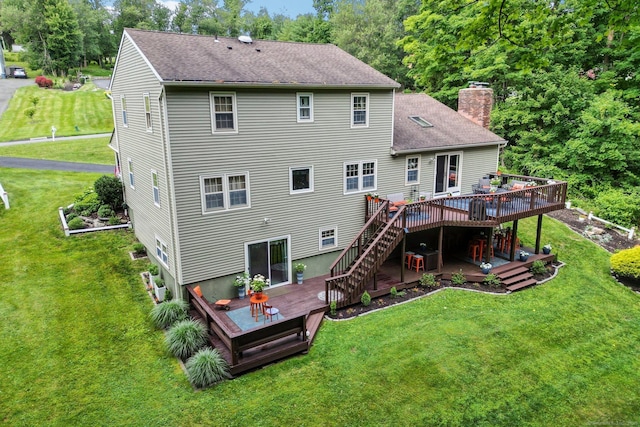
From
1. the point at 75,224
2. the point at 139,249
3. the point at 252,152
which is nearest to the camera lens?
the point at 252,152

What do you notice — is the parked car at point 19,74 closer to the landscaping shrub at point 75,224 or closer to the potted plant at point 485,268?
the landscaping shrub at point 75,224

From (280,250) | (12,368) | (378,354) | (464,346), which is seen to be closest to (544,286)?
(464,346)

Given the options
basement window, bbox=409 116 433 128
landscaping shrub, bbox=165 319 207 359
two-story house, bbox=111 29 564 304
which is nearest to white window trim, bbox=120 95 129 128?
two-story house, bbox=111 29 564 304

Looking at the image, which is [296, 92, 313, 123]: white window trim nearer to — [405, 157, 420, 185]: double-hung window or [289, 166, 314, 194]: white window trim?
[289, 166, 314, 194]: white window trim

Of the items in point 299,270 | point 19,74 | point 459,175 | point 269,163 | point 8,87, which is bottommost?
point 299,270

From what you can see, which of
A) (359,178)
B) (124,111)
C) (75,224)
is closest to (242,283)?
(359,178)

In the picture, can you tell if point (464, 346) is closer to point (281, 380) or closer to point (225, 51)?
point (281, 380)

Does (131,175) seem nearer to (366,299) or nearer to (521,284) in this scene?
(366,299)
